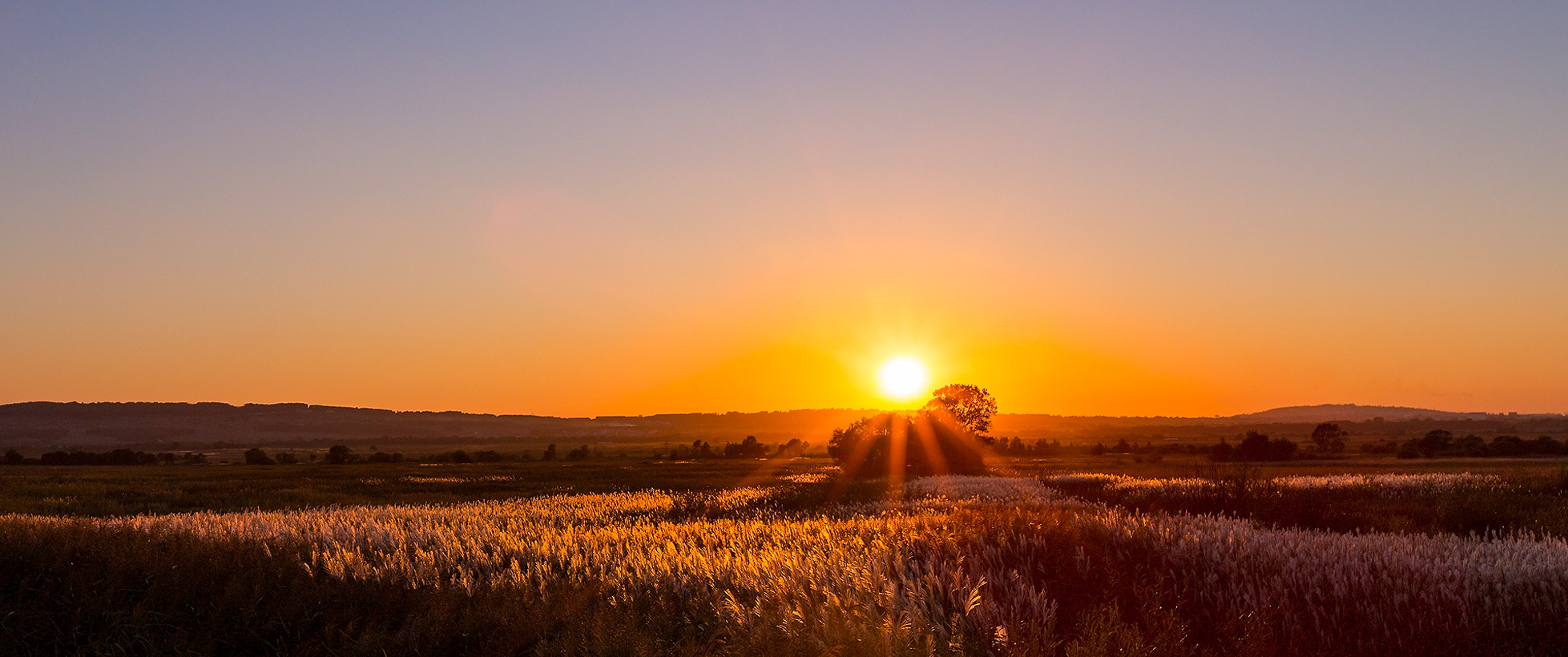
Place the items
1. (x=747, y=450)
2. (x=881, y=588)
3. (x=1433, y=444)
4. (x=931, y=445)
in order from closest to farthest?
(x=881, y=588)
(x=931, y=445)
(x=1433, y=444)
(x=747, y=450)

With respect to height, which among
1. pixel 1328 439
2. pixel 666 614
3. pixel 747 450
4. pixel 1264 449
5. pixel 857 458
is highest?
pixel 666 614

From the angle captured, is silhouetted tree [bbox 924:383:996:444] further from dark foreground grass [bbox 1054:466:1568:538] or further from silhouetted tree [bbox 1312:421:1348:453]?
dark foreground grass [bbox 1054:466:1568:538]

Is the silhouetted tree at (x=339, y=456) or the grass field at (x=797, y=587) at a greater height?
the grass field at (x=797, y=587)

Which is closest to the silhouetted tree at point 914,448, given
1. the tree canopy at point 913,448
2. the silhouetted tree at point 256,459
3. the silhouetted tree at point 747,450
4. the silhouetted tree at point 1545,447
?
the tree canopy at point 913,448

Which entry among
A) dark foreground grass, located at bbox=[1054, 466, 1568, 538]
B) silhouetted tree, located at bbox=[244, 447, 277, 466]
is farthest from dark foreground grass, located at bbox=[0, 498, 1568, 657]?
silhouetted tree, located at bbox=[244, 447, 277, 466]

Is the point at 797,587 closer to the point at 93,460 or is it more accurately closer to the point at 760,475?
the point at 760,475

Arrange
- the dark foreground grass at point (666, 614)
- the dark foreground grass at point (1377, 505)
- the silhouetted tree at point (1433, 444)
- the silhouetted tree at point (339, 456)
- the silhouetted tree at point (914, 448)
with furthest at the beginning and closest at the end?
1. the silhouetted tree at point (339, 456)
2. the silhouetted tree at point (1433, 444)
3. the silhouetted tree at point (914, 448)
4. the dark foreground grass at point (1377, 505)
5. the dark foreground grass at point (666, 614)

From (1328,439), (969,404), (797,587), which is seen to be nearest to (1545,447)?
(1328,439)

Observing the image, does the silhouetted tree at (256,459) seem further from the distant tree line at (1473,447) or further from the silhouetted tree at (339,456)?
the distant tree line at (1473,447)

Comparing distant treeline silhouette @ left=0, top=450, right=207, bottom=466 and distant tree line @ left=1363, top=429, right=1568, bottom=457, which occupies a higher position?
distant tree line @ left=1363, top=429, right=1568, bottom=457

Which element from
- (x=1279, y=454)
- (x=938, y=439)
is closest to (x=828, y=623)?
(x=938, y=439)

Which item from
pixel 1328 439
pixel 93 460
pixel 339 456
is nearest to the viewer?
pixel 1328 439

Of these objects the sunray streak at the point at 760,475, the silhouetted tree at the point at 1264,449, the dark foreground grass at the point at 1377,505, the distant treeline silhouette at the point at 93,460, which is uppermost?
the dark foreground grass at the point at 1377,505

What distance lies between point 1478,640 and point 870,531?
17.2 ft
